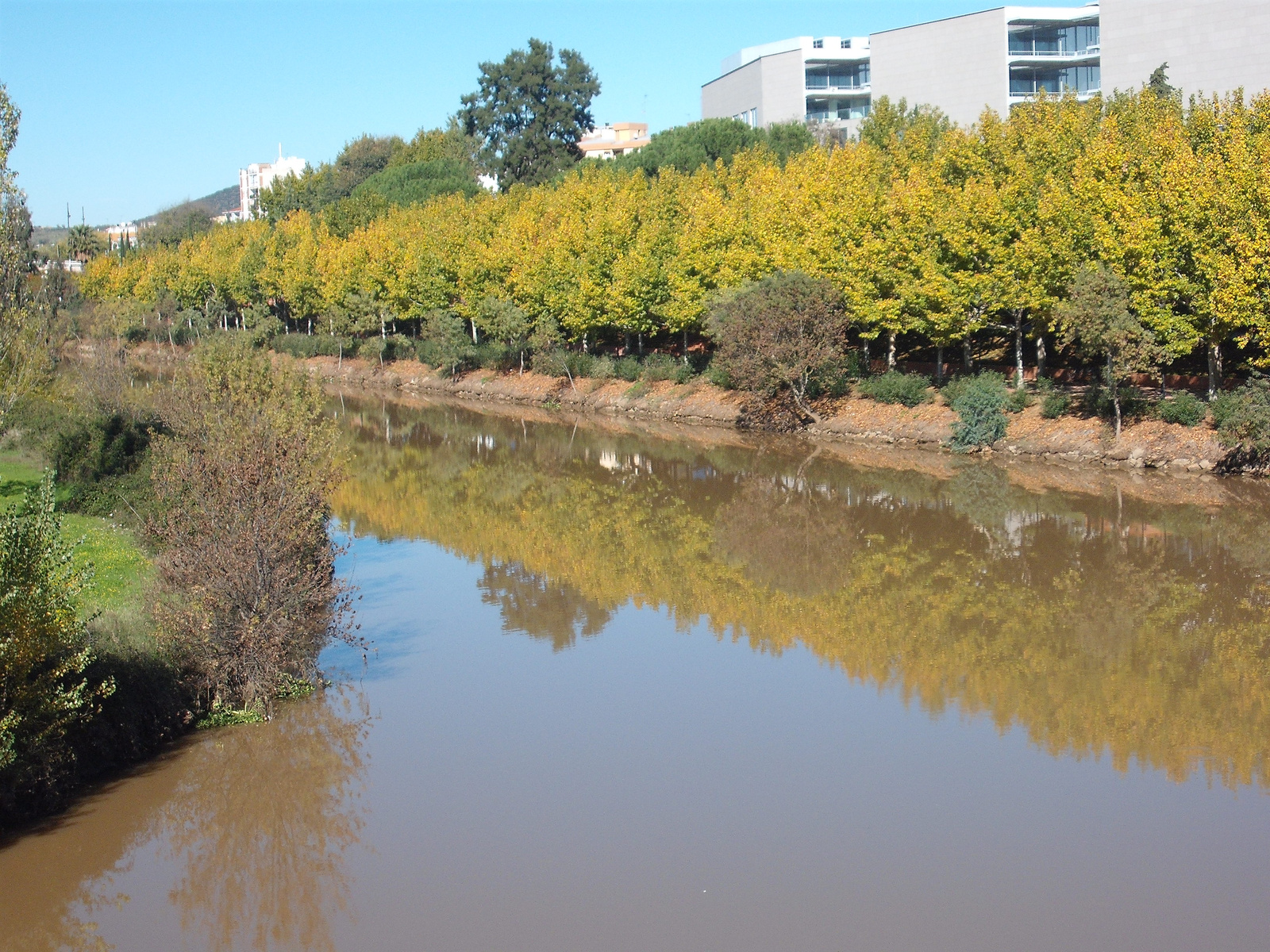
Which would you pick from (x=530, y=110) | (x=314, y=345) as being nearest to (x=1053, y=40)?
(x=530, y=110)

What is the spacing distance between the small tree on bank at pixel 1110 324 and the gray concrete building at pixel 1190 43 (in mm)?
30896

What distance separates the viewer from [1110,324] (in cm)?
3247

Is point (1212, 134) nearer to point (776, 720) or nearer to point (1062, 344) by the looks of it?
point (1062, 344)

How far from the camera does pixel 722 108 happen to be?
98.0 meters

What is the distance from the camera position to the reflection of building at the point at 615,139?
467ft

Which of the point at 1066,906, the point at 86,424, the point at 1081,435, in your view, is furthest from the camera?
the point at 1081,435

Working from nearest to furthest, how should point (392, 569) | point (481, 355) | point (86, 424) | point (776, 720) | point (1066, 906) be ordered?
point (1066, 906) → point (776, 720) → point (392, 569) → point (86, 424) → point (481, 355)

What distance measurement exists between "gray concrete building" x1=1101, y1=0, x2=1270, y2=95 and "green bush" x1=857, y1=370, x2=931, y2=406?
90.0 ft

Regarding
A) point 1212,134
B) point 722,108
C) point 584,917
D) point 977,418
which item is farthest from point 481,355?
point 584,917

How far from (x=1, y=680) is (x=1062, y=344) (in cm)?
3117

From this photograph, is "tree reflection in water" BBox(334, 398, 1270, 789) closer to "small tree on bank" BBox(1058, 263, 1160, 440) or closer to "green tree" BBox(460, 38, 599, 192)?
"small tree on bank" BBox(1058, 263, 1160, 440)

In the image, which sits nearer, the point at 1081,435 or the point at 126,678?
the point at 126,678

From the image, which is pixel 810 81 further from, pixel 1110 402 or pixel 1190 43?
pixel 1110 402

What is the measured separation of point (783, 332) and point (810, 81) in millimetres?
54753
